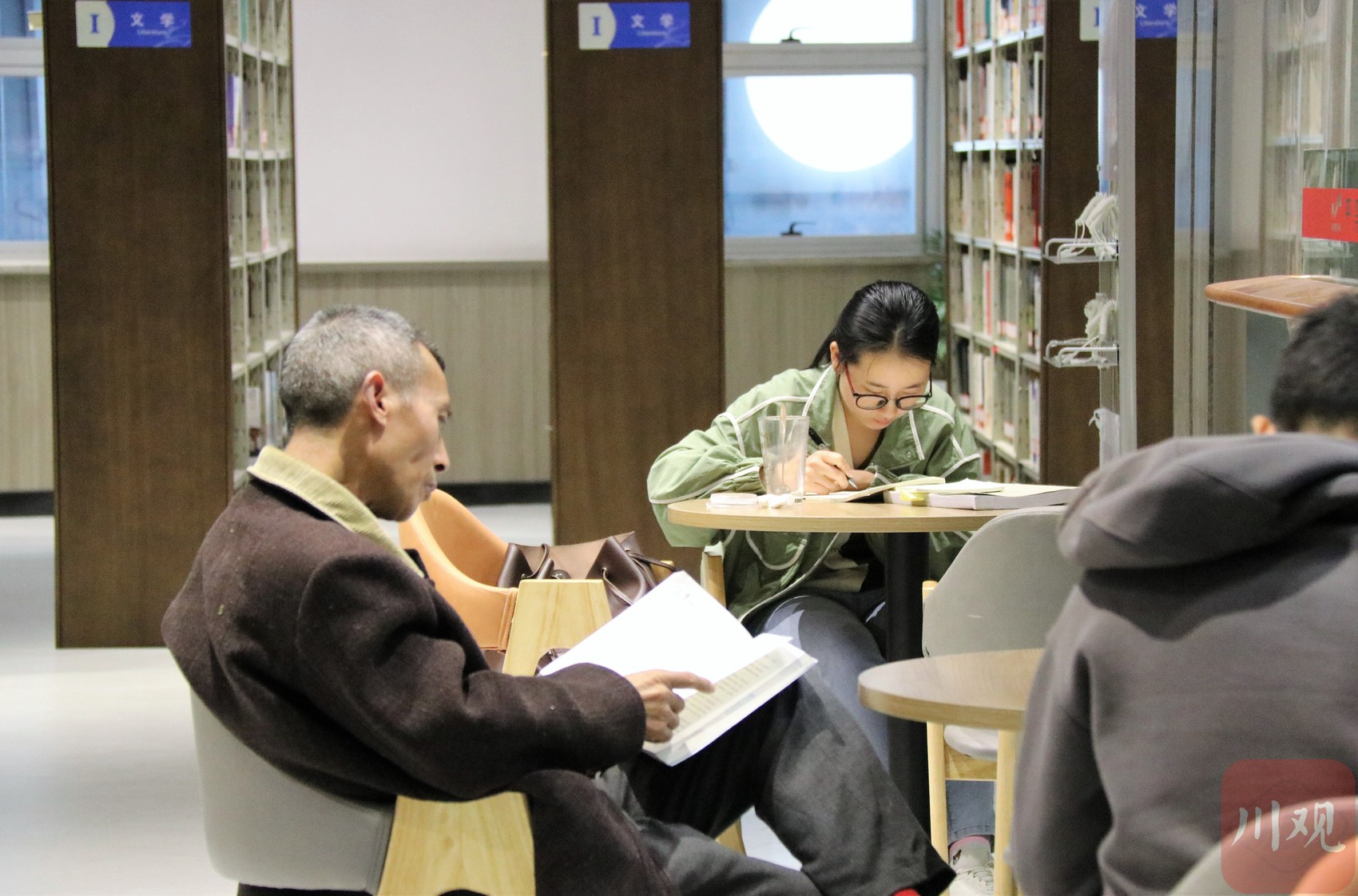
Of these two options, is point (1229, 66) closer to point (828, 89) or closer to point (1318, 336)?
point (1318, 336)

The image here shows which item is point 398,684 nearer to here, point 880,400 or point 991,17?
point 880,400

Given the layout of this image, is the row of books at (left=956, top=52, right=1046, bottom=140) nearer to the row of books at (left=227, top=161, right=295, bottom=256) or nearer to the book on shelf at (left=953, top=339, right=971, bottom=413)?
the book on shelf at (left=953, top=339, right=971, bottom=413)

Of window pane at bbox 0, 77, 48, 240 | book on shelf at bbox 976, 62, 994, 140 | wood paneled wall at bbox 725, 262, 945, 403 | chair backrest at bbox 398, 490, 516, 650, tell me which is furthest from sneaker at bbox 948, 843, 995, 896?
window pane at bbox 0, 77, 48, 240

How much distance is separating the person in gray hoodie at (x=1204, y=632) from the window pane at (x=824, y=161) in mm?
7333

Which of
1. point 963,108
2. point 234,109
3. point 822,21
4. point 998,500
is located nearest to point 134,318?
point 234,109

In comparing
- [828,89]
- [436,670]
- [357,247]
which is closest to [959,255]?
[828,89]

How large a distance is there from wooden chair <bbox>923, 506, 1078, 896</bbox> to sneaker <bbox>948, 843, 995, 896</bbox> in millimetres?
368

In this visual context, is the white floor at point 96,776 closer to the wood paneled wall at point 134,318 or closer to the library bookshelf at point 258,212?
the wood paneled wall at point 134,318

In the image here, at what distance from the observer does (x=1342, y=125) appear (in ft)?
10.7

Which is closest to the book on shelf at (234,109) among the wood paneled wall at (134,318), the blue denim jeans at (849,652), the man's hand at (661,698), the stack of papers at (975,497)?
→ the wood paneled wall at (134,318)

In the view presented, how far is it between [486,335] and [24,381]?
225 centimetres

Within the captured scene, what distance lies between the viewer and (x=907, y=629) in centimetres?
295

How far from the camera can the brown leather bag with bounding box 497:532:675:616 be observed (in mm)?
3252

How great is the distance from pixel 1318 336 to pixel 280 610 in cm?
104
